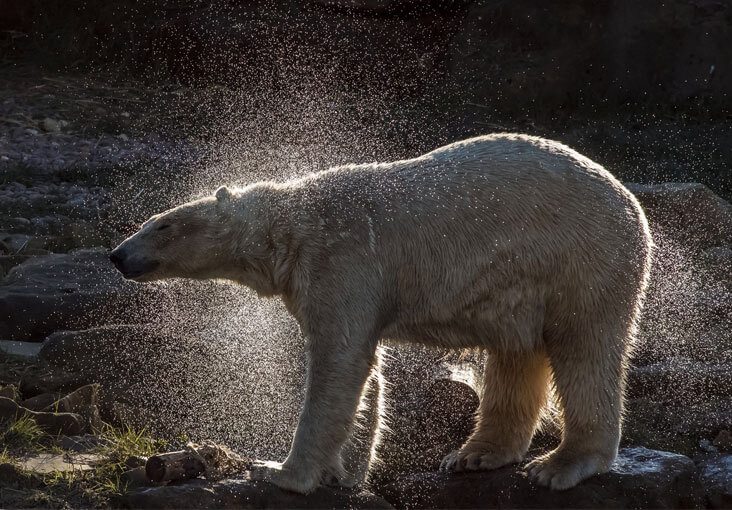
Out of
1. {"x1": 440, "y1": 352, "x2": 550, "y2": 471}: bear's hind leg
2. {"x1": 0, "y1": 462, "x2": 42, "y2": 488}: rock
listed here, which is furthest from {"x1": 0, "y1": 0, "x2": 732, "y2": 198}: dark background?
{"x1": 0, "y1": 462, "x2": 42, "y2": 488}: rock

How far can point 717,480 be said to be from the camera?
5.30 m

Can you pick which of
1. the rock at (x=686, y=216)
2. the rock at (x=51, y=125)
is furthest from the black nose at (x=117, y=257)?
the rock at (x=51, y=125)

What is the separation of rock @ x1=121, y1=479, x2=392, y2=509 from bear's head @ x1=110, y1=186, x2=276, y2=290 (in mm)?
1058

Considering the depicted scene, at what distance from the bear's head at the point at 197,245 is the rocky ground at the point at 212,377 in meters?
0.99

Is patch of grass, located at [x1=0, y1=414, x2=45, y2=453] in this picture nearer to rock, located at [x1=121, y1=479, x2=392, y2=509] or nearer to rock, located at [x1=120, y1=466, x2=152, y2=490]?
rock, located at [x1=120, y1=466, x2=152, y2=490]

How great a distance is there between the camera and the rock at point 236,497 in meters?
4.35

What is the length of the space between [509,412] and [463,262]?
0.99 meters

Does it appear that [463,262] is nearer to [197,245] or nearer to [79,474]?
[197,245]

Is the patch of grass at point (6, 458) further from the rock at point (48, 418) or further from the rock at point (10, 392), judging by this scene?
the rock at point (10, 392)

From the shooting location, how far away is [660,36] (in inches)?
460

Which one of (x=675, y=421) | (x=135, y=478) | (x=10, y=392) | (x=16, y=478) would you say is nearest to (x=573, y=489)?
(x=675, y=421)

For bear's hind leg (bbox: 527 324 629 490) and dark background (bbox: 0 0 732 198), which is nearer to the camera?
bear's hind leg (bbox: 527 324 629 490)

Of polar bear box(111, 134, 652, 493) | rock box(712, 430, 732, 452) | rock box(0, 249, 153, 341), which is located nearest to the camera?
polar bear box(111, 134, 652, 493)

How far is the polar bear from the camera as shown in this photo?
15.6 feet
